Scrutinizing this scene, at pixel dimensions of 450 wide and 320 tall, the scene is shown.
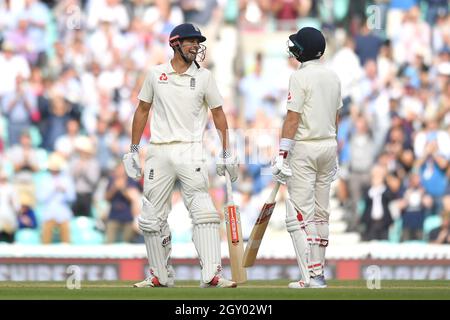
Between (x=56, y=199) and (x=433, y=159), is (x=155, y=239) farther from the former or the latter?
(x=433, y=159)

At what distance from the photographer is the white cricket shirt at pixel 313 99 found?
39.8 ft

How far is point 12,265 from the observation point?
1792cm

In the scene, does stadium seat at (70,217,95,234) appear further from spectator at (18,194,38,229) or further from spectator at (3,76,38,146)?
spectator at (3,76,38,146)

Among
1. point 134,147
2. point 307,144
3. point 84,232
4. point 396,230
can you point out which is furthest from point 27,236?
point 307,144

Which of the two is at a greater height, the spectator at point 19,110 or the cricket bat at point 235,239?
the spectator at point 19,110

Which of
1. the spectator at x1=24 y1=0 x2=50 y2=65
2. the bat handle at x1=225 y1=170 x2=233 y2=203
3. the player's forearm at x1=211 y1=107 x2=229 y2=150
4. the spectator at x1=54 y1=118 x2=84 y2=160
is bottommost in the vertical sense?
the spectator at x1=54 y1=118 x2=84 y2=160

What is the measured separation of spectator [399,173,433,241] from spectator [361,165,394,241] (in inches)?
8.5

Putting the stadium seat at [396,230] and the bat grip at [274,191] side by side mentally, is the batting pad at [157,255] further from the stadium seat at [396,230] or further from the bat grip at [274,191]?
the stadium seat at [396,230]

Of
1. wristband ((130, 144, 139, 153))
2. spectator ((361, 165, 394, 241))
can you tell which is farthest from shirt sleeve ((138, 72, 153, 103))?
spectator ((361, 165, 394, 241))

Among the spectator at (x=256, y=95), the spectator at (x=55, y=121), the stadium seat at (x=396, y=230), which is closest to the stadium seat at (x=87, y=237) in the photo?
the spectator at (x=55, y=121)

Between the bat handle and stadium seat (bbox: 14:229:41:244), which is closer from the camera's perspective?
the bat handle

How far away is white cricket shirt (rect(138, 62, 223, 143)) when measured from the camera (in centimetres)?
1229

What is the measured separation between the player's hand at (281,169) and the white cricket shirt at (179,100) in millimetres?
771

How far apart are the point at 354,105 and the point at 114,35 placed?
13.2ft
